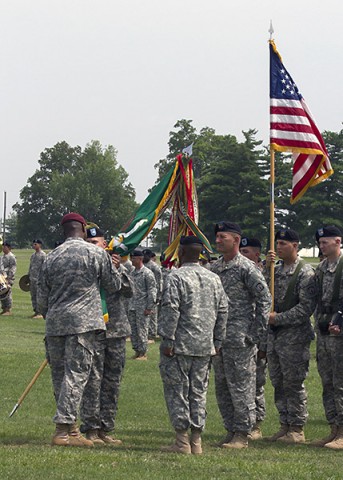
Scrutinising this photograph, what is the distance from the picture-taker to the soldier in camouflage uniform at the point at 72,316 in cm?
953

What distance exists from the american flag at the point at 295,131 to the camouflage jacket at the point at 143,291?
797 centimetres

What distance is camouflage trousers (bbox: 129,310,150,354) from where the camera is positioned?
19.2m

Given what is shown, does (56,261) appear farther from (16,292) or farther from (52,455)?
(16,292)

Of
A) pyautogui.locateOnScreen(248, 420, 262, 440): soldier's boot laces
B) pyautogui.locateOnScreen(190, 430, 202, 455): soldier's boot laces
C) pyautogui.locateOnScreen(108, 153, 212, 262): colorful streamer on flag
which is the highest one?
pyautogui.locateOnScreen(108, 153, 212, 262): colorful streamer on flag

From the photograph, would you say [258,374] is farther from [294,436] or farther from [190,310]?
[190,310]

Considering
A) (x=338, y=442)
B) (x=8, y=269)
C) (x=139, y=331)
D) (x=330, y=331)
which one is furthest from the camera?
(x=8, y=269)

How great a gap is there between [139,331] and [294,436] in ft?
28.4

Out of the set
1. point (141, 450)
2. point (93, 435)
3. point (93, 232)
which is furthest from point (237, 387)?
point (93, 232)

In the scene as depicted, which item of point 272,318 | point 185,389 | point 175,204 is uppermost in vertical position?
point 175,204

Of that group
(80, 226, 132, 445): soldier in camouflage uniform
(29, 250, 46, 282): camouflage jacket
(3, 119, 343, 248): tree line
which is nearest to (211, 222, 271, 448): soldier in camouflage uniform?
(80, 226, 132, 445): soldier in camouflage uniform

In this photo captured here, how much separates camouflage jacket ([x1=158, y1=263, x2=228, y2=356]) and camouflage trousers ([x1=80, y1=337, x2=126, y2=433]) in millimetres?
919

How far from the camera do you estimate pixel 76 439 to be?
9.65 m

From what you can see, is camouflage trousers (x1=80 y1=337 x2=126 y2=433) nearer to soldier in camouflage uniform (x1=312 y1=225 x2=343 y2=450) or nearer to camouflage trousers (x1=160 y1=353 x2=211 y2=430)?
camouflage trousers (x1=160 y1=353 x2=211 y2=430)

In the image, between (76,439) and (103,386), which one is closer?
(76,439)
